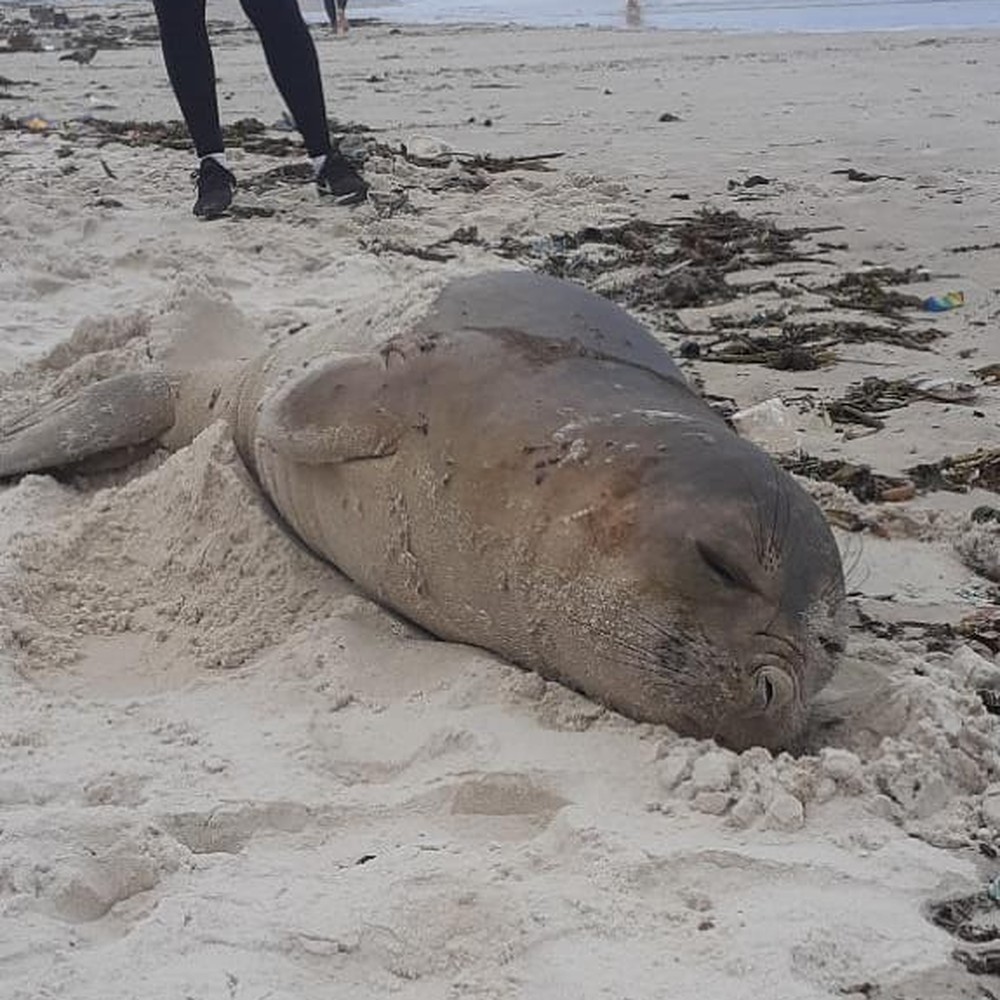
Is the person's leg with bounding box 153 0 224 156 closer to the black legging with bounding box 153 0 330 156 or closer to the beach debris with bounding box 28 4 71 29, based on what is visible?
the black legging with bounding box 153 0 330 156

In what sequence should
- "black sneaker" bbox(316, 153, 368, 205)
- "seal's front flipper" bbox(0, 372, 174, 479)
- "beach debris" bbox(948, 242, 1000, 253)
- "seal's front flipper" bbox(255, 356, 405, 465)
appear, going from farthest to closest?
"black sneaker" bbox(316, 153, 368, 205) < "beach debris" bbox(948, 242, 1000, 253) < "seal's front flipper" bbox(0, 372, 174, 479) < "seal's front flipper" bbox(255, 356, 405, 465)

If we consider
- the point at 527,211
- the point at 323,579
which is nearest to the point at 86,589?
the point at 323,579

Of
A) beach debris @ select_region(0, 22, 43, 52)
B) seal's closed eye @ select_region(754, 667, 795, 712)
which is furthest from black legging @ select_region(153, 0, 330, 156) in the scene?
beach debris @ select_region(0, 22, 43, 52)

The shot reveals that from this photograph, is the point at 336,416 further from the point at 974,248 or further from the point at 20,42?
the point at 20,42

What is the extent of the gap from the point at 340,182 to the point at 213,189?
0.55 metres

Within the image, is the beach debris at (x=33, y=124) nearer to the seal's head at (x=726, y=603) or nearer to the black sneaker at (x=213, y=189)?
the black sneaker at (x=213, y=189)

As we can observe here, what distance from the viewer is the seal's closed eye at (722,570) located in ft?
7.66

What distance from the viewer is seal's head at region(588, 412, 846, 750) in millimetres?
2336

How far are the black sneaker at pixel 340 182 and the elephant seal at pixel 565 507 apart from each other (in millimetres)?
3440

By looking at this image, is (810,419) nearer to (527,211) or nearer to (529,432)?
(529,432)

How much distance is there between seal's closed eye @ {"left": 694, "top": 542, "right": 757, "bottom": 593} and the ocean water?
14490 millimetres

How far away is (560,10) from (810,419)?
1845 cm

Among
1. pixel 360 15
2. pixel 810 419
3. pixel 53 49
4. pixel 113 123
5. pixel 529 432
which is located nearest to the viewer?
pixel 529 432

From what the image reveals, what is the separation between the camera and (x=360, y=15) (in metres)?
23.9
